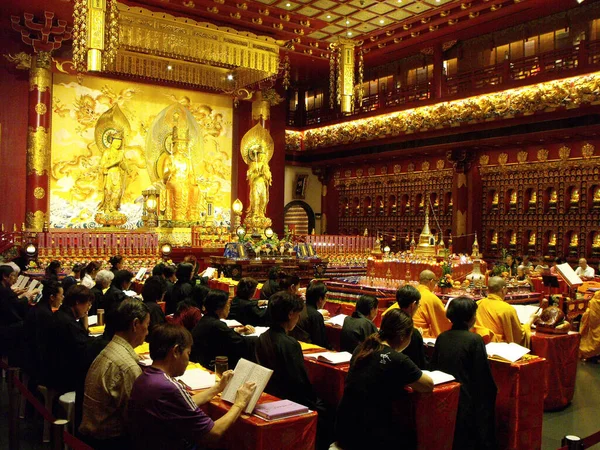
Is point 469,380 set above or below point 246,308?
below

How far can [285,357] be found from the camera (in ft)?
9.53

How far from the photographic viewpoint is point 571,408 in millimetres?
4637

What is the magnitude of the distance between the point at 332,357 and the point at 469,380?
740 millimetres

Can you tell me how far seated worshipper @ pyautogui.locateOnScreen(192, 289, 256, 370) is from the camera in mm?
3561

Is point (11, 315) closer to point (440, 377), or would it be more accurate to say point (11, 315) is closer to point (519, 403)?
point (440, 377)

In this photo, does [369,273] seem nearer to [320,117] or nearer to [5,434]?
[5,434]

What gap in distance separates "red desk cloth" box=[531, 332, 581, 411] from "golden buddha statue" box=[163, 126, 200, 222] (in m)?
9.82

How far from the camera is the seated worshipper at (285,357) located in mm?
2902

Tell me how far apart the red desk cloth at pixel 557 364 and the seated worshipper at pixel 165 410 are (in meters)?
3.15

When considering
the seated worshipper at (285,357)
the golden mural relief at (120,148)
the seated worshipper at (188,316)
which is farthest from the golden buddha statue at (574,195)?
the seated worshipper at (285,357)

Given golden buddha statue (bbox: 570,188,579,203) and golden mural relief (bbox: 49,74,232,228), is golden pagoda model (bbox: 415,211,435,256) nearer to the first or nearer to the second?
golden buddha statue (bbox: 570,188,579,203)

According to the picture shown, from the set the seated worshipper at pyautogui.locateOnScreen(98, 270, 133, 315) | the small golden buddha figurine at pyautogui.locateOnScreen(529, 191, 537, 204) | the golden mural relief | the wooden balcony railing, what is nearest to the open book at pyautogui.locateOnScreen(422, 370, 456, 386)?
the seated worshipper at pyautogui.locateOnScreen(98, 270, 133, 315)

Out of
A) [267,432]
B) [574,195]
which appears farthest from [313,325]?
[574,195]

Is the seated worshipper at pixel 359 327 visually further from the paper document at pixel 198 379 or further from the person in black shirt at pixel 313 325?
the paper document at pixel 198 379
